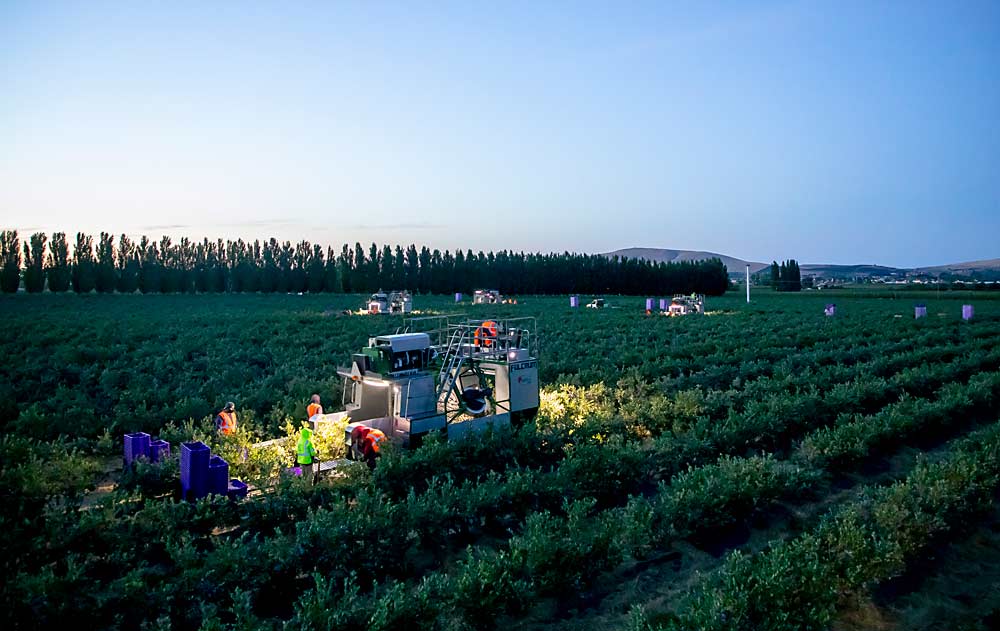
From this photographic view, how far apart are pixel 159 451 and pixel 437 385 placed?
4853 mm

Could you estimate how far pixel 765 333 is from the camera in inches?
1353

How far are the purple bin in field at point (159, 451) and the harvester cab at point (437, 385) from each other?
2422mm

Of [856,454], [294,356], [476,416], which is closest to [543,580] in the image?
[476,416]

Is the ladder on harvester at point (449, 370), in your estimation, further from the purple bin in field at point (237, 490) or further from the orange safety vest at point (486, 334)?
the purple bin in field at point (237, 490)

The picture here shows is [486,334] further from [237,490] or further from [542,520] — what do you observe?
[542,520]

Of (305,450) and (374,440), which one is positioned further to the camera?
(374,440)

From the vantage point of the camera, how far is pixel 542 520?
26.8 feet

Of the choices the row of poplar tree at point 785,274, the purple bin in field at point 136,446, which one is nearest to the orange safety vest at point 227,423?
the purple bin in field at point 136,446

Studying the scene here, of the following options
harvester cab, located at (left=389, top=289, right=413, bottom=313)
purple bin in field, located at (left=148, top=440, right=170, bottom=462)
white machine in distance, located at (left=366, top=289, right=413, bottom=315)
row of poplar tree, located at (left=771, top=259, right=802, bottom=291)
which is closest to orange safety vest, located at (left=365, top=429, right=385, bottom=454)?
purple bin in field, located at (left=148, top=440, right=170, bottom=462)

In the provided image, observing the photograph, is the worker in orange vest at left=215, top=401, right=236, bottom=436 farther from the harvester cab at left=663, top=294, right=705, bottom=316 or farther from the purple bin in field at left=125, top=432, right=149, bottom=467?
the harvester cab at left=663, top=294, right=705, bottom=316

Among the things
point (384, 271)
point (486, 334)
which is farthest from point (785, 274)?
point (486, 334)

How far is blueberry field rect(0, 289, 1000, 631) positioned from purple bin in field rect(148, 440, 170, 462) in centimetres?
55

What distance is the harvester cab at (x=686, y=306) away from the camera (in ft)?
159

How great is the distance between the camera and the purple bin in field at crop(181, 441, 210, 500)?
9.55 m
